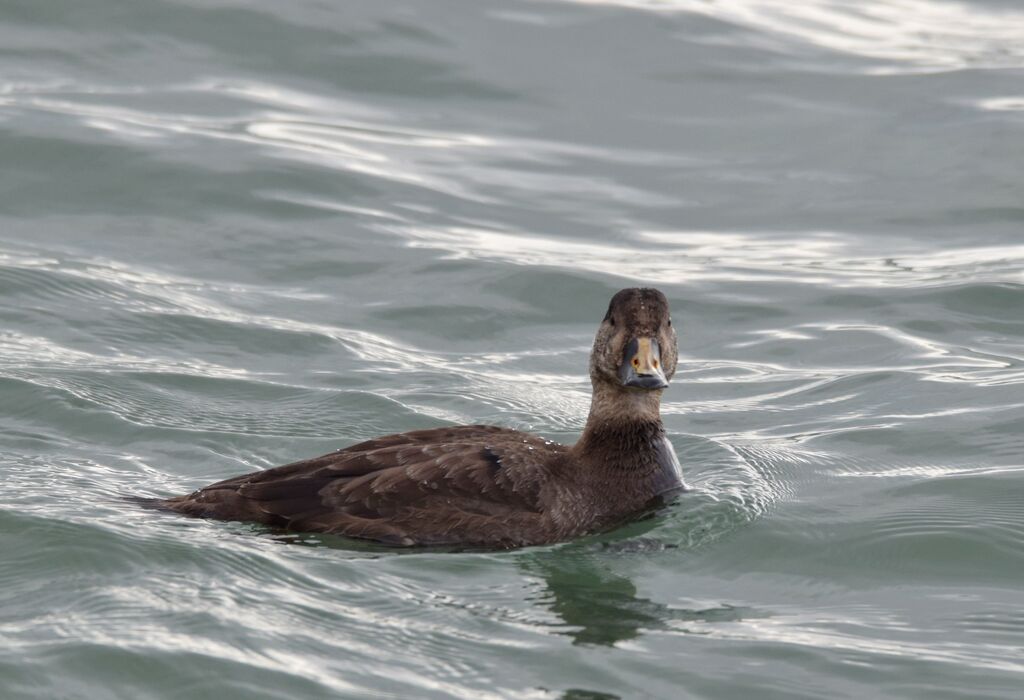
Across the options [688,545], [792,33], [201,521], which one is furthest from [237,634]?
[792,33]

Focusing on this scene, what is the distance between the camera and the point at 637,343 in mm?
8266

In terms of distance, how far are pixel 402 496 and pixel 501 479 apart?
498 millimetres

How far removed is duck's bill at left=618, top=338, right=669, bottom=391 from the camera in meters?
8.13

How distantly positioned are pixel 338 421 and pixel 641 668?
3.91 m

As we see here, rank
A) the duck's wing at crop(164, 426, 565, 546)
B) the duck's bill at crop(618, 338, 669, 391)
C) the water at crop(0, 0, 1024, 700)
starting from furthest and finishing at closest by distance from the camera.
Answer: the duck's bill at crop(618, 338, 669, 391) < the duck's wing at crop(164, 426, 565, 546) < the water at crop(0, 0, 1024, 700)

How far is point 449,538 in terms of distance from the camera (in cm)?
773

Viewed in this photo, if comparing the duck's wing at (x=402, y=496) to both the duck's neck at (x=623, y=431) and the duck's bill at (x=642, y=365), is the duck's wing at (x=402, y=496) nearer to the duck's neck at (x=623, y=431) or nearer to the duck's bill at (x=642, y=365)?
the duck's neck at (x=623, y=431)

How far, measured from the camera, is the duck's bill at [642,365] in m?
8.13

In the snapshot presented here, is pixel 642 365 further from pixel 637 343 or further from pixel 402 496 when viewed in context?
pixel 402 496

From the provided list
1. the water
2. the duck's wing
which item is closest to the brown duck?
the duck's wing

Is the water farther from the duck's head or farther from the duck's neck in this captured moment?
the duck's head

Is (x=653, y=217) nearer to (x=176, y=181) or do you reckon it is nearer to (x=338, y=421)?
(x=176, y=181)

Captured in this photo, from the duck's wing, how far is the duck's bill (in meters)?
0.64

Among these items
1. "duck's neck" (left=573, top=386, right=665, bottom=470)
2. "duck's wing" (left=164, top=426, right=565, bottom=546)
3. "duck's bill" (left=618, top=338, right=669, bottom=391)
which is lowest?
"duck's wing" (left=164, top=426, right=565, bottom=546)
